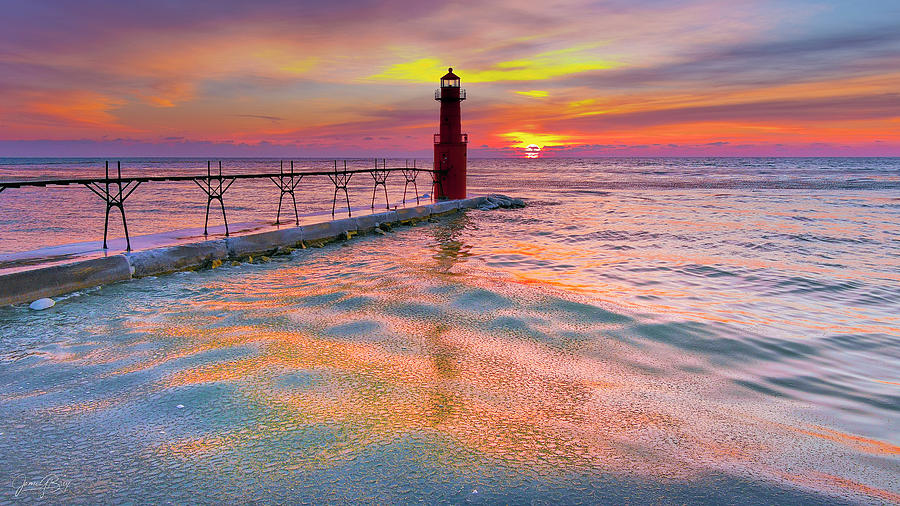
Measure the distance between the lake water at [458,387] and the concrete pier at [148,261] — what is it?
17.2 inches

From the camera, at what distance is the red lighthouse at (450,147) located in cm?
2652

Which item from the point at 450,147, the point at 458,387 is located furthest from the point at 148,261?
the point at 450,147

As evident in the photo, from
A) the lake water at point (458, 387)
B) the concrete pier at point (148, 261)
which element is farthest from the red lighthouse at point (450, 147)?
the lake water at point (458, 387)

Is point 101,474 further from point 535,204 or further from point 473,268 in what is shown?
point 535,204

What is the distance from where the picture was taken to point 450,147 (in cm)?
2709

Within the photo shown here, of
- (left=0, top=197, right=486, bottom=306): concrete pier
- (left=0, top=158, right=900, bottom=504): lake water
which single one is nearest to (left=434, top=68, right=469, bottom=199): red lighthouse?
(left=0, top=197, right=486, bottom=306): concrete pier

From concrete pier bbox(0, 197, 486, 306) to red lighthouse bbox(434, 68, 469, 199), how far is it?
34.5 ft

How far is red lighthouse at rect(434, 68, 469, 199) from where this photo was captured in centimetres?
2652

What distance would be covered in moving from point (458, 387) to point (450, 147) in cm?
2277

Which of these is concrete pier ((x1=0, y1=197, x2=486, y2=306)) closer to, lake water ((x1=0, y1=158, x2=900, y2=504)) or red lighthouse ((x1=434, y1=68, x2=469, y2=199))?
lake water ((x1=0, y1=158, x2=900, y2=504))

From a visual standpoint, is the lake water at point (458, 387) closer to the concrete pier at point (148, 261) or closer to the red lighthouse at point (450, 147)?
the concrete pier at point (148, 261)

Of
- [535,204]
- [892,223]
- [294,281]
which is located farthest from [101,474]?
[535,204]

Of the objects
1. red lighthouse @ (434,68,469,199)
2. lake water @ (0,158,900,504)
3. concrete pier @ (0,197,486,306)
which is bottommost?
lake water @ (0,158,900,504)

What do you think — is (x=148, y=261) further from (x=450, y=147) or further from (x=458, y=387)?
(x=450, y=147)
